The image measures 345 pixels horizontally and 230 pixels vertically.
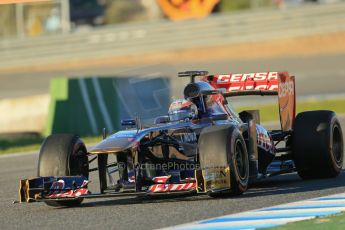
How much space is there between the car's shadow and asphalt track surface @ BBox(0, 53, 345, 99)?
18.8m

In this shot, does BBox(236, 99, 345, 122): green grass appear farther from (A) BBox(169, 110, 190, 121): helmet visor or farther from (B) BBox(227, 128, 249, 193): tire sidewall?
(B) BBox(227, 128, 249, 193): tire sidewall

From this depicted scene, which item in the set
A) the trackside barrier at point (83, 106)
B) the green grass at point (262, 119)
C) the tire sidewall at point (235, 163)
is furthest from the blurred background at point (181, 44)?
the tire sidewall at point (235, 163)

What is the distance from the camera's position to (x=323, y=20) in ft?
142

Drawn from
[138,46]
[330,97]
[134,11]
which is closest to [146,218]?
[330,97]

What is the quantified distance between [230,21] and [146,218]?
34.5 metres

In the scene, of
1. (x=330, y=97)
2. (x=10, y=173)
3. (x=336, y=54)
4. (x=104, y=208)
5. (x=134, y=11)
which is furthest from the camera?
(x=134, y=11)

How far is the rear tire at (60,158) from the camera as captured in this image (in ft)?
36.2

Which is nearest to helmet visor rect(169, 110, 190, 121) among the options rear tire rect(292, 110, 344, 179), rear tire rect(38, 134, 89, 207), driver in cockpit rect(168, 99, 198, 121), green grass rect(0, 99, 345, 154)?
driver in cockpit rect(168, 99, 198, 121)

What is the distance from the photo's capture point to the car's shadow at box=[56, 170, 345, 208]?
11.3 m

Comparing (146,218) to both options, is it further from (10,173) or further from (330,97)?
(330,97)

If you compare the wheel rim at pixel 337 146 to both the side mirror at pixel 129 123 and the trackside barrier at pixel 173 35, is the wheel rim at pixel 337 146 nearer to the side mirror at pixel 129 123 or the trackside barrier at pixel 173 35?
the side mirror at pixel 129 123

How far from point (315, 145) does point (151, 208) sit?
8.63 feet

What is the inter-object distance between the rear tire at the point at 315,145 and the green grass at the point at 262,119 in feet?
27.5

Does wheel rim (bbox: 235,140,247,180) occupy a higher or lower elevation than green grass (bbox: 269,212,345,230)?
higher
